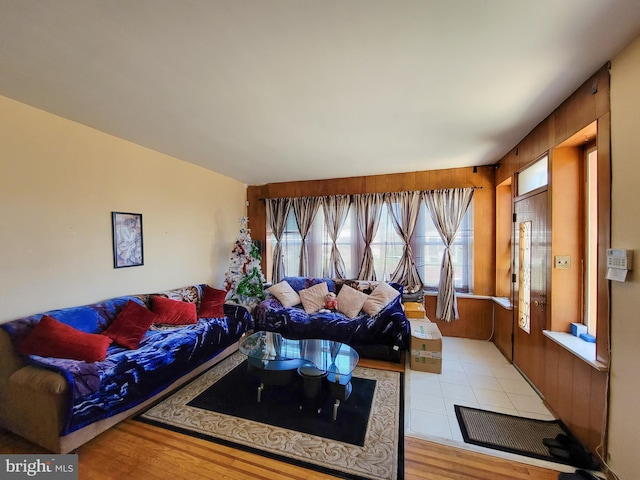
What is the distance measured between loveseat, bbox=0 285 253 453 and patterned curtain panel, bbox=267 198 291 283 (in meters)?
2.15

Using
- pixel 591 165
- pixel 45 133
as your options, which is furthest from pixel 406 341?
pixel 45 133

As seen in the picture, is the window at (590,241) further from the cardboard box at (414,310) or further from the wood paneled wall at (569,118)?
the cardboard box at (414,310)

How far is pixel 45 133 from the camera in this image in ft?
7.75

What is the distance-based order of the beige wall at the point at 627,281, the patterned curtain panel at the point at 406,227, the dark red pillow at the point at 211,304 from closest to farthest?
the beige wall at the point at 627,281 → the dark red pillow at the point at 211,304 → the patterned curtain panel at the point at 406,227

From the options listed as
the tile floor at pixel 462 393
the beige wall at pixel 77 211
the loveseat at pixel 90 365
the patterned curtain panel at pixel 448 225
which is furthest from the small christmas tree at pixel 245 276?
the patterned curtain panel at pixel 448 225

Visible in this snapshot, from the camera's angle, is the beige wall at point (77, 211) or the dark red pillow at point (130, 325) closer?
the beige wall at point (77, 211)

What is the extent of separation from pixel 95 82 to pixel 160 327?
2.41m

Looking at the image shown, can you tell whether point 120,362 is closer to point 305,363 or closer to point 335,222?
point 305,363

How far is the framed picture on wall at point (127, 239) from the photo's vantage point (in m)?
2.94

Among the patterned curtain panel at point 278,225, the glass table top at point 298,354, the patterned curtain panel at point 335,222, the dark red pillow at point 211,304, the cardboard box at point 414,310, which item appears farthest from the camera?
the patterned curtain panel at point 278,225

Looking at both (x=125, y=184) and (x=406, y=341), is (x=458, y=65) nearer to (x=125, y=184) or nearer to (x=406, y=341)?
(x=406, y=341)

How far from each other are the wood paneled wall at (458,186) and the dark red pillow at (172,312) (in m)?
2.79

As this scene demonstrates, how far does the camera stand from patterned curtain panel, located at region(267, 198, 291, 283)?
199 inches

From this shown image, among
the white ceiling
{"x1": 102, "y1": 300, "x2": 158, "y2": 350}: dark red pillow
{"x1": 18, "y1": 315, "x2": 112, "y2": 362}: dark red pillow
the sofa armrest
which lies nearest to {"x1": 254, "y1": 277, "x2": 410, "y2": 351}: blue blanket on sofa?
{"x1": 102, "y1": 300, "x2": 158, "y2": 350}: dark red pillow
